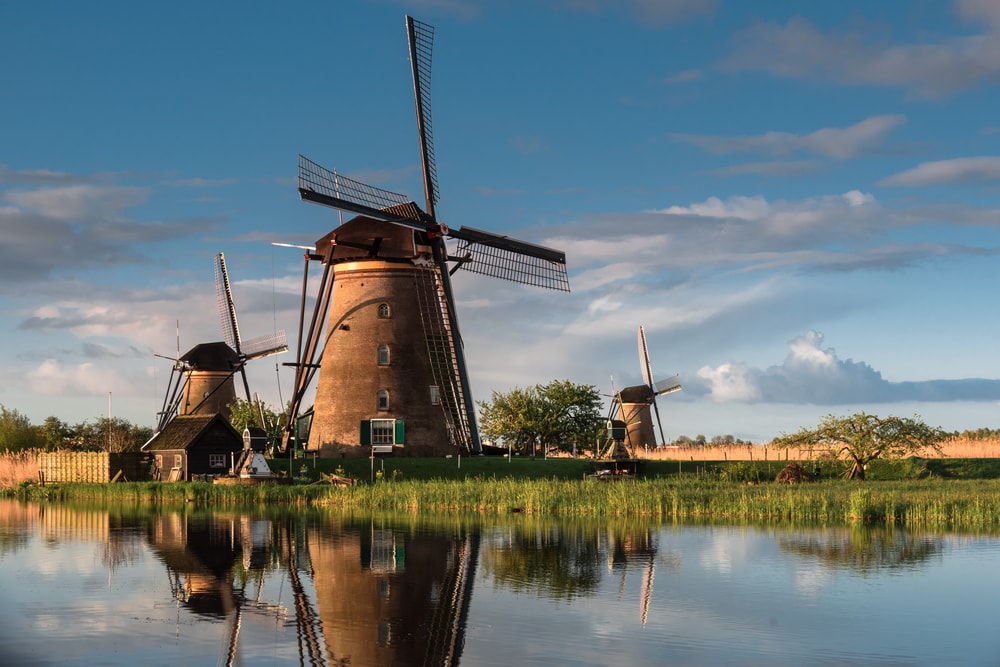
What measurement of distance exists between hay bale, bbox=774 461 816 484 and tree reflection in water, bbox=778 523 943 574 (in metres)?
16.0

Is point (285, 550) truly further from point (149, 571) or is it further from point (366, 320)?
point (366, 320)

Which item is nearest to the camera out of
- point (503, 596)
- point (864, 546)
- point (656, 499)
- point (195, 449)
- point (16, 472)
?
point (503, 596)

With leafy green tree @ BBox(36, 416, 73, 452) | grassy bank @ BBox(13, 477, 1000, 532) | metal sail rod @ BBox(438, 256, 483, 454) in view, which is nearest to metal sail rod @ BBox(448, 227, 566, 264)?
metal sail rod @ BBox(438, 256, 483, 454)

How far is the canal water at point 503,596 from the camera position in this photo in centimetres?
1348

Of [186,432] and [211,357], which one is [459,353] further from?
[211,357]

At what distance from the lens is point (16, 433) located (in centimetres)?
6869

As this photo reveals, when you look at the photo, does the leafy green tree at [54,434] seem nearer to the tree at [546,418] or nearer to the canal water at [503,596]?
the tree at [546,418]

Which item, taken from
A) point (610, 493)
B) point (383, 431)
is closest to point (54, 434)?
point (383, 431)

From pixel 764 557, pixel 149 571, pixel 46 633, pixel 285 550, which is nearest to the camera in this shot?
pixel 46 633

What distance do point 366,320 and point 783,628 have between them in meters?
33.4

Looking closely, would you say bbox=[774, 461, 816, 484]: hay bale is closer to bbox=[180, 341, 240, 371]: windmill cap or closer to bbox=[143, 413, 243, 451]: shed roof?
bbox=[143, 413, 243, 451]: shed roof

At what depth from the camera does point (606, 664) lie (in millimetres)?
12672

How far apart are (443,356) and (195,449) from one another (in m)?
10.9

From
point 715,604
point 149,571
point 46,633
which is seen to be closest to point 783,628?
point 715,604
